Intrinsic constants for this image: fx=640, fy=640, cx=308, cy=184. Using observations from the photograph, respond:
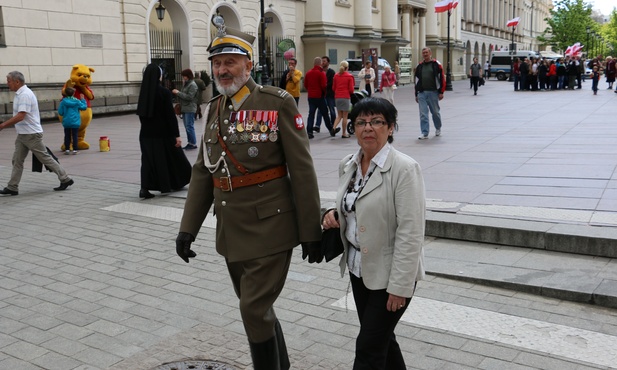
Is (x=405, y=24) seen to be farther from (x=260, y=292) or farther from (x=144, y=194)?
(x=260, y=292)

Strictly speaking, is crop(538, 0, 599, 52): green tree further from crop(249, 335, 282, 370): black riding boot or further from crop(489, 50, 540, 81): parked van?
crop(249, 335, 282, 370): black riding boot

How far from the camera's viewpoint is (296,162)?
10.8 feet

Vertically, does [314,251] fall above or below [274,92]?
below

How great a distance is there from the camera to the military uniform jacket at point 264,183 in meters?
3.28

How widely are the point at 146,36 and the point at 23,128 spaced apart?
16685mm

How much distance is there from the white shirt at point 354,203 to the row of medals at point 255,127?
1.50 feet

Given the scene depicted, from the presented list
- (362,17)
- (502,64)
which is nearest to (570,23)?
(502,64)

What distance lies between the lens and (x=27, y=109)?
9281 millimetres

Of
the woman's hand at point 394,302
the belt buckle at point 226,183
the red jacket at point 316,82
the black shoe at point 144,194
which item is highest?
the red jacket at point 316,82

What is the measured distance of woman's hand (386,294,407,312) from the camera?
9.55 feet

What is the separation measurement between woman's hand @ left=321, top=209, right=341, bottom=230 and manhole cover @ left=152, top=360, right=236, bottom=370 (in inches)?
49.0

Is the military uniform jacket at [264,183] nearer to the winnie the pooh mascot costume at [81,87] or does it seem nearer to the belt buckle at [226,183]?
the belt buckle at [226,183]

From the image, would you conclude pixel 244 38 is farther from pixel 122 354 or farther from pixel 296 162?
pixel 122 354

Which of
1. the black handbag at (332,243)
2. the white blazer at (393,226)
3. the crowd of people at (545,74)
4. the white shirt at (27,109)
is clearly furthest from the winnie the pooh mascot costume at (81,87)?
the crowd of people at (545,74)
